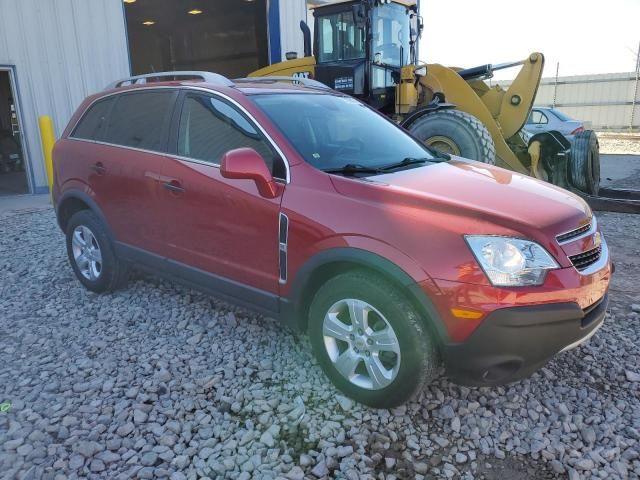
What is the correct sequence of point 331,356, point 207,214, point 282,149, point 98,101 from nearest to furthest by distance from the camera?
point 331,356 < point 282,149 < point 207,214 < point 98,101

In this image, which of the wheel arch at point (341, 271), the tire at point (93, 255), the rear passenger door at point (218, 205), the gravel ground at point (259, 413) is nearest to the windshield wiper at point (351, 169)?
the rear passenger door at point (218, 205)

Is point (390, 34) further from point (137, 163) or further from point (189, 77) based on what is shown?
point (137, 163)

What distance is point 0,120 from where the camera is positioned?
15211 mm

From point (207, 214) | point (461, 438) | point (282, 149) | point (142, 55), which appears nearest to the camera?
point (461, 438)

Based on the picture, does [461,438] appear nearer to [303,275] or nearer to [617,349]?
[303,275]

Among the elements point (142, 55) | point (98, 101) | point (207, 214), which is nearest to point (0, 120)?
point (142, 55)

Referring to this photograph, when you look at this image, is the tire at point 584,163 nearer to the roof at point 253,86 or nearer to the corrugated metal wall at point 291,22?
the roof at point 253,86

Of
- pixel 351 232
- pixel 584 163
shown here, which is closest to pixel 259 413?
pixel 351 232

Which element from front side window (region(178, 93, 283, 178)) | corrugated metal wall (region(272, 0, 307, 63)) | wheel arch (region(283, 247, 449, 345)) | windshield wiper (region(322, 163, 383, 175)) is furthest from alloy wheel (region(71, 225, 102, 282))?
corrugated metal wall (region(272, 0, 307, 63))

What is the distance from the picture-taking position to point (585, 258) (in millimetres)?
2773

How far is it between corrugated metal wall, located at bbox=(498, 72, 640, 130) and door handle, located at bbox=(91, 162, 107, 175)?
880 inches

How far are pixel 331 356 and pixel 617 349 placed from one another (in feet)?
6.62

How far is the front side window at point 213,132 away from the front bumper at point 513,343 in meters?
1.54

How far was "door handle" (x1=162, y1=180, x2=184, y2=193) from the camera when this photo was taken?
3.65 m
